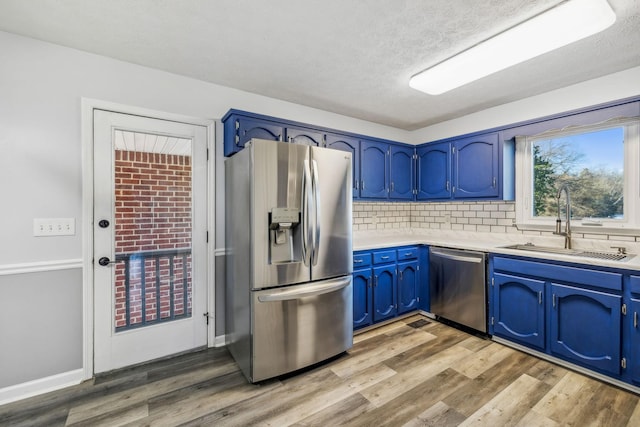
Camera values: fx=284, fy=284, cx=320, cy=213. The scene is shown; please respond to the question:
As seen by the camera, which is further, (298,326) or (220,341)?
(220,341)

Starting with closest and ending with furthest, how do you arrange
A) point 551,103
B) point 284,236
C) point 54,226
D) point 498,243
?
point 54,226 < point 284,236 < point 551,103 < point 498,243

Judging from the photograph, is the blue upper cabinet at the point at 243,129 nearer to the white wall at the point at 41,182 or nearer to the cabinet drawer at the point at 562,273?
the white wall at the point at 41,182

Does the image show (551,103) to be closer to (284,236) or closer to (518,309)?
(518,309)

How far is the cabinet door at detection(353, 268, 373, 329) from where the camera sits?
9.29 ft

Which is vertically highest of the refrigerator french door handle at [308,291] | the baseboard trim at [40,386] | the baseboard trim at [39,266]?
the baseboard trim at [39,266]

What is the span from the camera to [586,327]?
2160mm

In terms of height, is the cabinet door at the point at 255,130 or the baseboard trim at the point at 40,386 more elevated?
the cabinet door at the point at 255,130

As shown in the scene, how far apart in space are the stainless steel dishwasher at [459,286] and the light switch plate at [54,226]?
329cm

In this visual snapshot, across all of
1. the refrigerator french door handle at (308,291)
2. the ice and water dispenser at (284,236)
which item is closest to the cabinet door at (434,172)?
the refrigerator french door handle at (308,291)

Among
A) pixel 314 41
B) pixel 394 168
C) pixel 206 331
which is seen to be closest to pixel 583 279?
pixel 394 168

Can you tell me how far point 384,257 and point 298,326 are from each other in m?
1.26

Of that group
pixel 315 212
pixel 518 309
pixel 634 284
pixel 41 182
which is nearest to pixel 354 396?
pixel 315 212

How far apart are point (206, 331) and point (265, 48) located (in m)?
2.43

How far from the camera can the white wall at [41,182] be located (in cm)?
190
